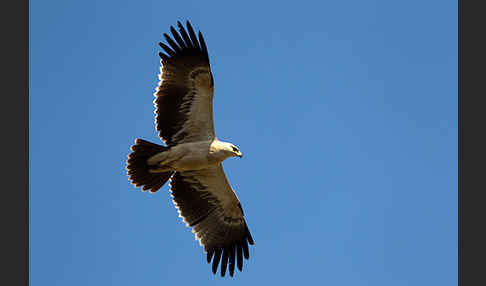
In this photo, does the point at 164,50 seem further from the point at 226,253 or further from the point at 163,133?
the point at 226,253

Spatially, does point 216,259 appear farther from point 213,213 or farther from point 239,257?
point 213,213

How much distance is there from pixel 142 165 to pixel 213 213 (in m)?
1.76

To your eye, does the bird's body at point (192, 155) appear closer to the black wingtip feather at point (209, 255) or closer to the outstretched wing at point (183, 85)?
the outstretched wing at point (183, 85)

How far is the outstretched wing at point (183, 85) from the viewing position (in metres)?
10.6

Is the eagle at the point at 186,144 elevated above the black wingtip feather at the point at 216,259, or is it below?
above

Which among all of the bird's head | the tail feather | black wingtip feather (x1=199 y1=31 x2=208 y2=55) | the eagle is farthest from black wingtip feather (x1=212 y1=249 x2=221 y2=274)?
black wingtip feather (x1=199 y1=31 x2=208 y2=55)

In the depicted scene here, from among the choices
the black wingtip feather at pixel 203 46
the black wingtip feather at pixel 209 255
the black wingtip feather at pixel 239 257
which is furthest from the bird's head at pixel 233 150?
the black wingtip feather at pixel 209 255

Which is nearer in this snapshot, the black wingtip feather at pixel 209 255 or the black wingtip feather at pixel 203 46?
the black wingtip feather at pixel 203 46

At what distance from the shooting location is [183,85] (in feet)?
35.0

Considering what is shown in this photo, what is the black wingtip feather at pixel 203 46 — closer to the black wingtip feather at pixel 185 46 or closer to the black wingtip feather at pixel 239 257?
the black wingtip feather at pixel 185 46

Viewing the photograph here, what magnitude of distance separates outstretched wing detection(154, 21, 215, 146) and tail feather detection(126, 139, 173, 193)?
36 cm

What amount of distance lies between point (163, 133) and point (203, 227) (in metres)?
1.98

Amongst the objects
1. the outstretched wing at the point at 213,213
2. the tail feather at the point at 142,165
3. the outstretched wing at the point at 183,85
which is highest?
the outstretched wing at the point at 183,85

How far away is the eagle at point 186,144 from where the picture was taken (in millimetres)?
10555
